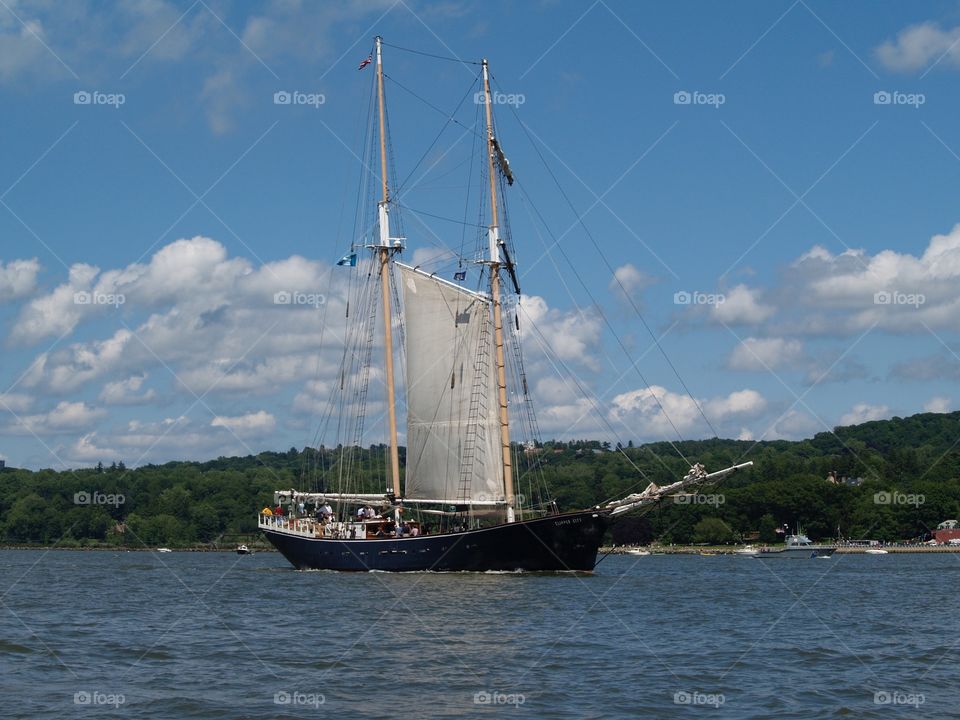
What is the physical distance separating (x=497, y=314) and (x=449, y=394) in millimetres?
5819

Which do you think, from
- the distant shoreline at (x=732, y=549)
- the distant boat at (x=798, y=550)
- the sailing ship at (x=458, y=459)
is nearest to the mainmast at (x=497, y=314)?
the sailing ship at (x=458, y=459)

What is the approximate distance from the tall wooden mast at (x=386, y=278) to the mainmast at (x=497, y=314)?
9116mm

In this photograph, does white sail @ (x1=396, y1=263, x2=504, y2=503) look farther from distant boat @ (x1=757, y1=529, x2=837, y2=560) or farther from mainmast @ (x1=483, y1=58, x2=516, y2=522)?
distant boat @ (x1=757, y1=529, x2=837, y2=560)

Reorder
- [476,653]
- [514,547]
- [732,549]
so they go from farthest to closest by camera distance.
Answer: [732,549], [514,547], [476,653]

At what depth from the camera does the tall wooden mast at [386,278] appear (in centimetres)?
8125

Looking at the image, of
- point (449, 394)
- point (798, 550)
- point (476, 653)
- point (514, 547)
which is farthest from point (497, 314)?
point (798, 550)

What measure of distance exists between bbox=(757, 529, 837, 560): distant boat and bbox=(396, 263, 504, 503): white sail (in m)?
73.3

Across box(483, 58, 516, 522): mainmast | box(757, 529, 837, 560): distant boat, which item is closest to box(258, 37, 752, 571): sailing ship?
box(483, 58, 516, 522): mainmast

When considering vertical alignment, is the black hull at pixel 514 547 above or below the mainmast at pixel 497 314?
below

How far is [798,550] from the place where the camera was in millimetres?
157000

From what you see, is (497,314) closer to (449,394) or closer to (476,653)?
(449,394)

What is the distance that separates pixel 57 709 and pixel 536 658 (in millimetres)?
13352

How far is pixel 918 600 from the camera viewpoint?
5975 cm

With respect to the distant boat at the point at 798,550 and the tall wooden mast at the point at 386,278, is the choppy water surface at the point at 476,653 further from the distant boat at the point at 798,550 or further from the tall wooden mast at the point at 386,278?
the distant boat at the point at 798,550
